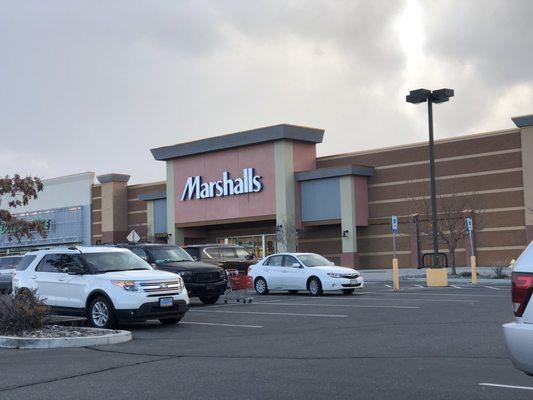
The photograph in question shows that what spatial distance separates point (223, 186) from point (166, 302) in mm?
38522

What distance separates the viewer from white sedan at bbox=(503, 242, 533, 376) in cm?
590

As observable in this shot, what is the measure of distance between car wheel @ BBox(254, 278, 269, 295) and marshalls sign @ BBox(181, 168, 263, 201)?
25.2 meters

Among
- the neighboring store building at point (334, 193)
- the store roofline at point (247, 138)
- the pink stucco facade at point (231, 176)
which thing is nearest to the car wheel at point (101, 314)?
the neighboring store building at point (334, 193)

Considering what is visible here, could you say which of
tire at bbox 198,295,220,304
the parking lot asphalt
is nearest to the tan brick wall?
tire at bbox 198,295,220,304

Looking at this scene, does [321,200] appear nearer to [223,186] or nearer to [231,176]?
[231,176]

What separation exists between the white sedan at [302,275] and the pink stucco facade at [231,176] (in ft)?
80.0

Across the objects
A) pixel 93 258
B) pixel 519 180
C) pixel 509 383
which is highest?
pixel 519 180

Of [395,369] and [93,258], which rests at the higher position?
[93,258]

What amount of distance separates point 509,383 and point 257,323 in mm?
8086

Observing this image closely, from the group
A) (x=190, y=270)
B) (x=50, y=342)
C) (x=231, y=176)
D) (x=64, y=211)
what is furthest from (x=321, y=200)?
(x=50, y=342)

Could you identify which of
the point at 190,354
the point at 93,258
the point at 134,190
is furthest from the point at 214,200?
the point at 190,354

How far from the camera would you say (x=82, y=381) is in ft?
28.4

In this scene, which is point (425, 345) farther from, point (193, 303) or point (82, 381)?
point (193, 303)

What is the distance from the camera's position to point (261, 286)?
84.0 ft
